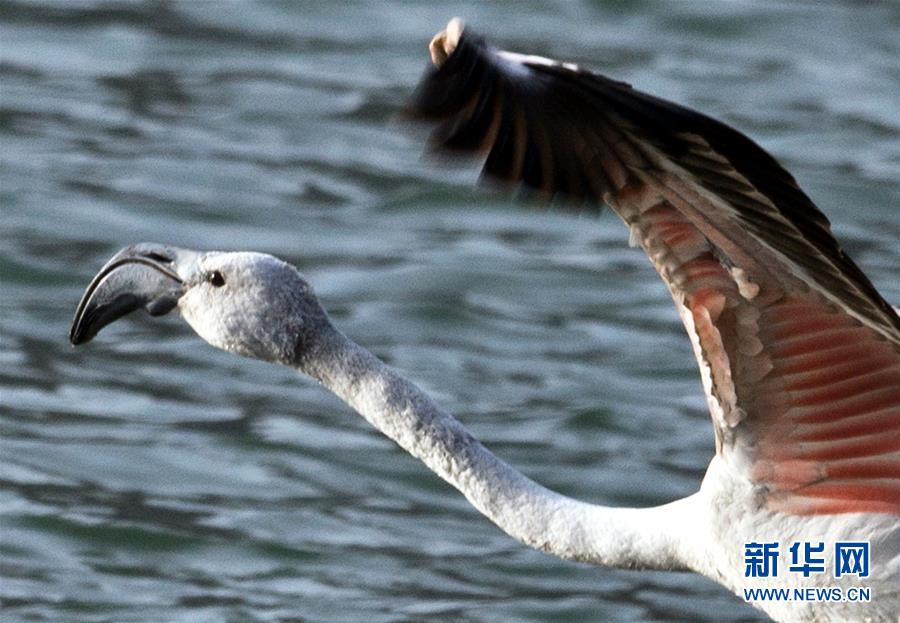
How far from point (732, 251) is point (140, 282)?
1599mm

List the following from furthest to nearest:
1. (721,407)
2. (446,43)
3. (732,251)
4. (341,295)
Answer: (341,295) → (721,407) → (732,251) → (446,43)

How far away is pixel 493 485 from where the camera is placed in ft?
19.0

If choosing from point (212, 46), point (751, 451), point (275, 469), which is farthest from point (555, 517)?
point (212, 46)

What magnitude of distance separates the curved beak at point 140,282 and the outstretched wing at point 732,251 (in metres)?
1.29

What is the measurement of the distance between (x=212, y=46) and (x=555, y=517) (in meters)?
7.40

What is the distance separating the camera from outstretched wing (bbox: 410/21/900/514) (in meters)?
4.43

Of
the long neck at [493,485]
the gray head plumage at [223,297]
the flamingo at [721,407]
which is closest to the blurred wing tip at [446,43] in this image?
the flamingo at [721,407]

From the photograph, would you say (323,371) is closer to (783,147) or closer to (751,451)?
(751,451)

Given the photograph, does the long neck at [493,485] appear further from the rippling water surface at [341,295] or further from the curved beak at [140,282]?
the rippling water surface at [341,295]

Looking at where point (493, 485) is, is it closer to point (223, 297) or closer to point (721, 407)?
point (721, 407)

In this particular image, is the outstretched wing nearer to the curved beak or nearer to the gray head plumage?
the gray head plumage

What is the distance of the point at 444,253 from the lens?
10633 mm

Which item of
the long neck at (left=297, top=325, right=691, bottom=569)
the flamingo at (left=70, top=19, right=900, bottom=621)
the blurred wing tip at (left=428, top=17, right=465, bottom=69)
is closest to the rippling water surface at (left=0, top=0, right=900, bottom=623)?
the blurred wing tip at (left=428, top=17, right=465, bottom=69)

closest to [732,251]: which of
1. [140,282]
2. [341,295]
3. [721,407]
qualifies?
[721,407]
